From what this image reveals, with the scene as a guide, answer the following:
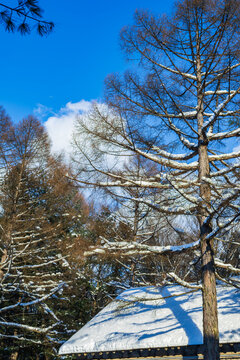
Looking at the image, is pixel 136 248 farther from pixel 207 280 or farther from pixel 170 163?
pixel 170 163

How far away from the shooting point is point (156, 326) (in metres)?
7.94

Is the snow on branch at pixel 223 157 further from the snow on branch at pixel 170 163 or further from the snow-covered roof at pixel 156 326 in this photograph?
the snow-covered roof at pixel 156 326

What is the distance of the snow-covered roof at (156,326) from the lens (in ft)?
23.3

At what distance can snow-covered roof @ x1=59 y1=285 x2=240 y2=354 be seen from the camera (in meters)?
7.09

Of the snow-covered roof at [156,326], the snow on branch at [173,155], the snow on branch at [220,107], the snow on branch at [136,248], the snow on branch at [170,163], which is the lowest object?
the snow-covered roof at [156,326]

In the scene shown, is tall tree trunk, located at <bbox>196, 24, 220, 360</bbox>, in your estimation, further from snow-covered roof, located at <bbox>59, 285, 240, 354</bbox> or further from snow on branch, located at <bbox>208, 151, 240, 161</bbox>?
snow-covered roof, located at <bbox>59, 285, 240, 354</bbox>

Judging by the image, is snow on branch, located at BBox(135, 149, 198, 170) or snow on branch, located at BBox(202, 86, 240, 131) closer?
snow on branch, located at BBox(202, 86, 240, 131)

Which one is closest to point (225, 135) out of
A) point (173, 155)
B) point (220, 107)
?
point (220, 107)

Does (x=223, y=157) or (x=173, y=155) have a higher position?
(x=173, y=155)

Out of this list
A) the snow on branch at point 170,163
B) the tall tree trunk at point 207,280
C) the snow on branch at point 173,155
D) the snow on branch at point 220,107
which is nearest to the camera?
the tall tree trunk at point 207,280

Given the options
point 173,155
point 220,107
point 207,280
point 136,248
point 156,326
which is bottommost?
point 156,326

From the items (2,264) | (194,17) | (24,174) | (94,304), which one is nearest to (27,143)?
(24,174)

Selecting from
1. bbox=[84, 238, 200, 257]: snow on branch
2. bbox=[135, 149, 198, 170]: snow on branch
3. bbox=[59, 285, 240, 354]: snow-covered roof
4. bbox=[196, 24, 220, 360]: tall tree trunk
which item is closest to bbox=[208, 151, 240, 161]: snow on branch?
bbox=[196, 24, 220, 360]: tall tree trunk

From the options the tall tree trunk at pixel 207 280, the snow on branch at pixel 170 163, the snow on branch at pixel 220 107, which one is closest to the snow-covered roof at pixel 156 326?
the tall tree trunk at pixel 207 280
